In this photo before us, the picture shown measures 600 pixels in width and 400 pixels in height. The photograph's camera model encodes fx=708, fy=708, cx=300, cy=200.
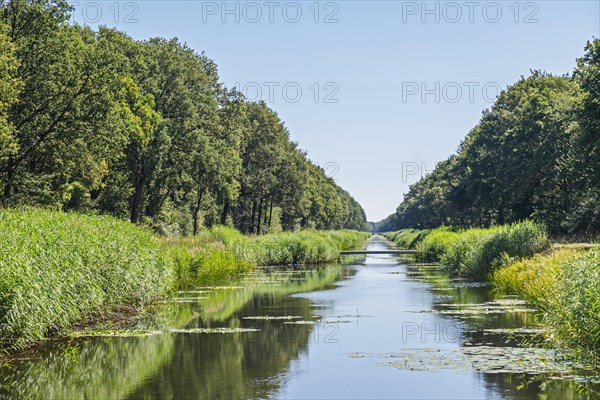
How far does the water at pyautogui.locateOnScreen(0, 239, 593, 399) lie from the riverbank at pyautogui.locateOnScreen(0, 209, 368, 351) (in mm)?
826

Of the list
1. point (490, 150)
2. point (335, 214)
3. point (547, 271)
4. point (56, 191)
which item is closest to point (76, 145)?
point (56, 191)

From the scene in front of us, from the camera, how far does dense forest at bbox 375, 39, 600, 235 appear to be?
133 ft

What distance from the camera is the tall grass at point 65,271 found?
15.2 metres

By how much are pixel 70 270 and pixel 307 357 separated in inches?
259

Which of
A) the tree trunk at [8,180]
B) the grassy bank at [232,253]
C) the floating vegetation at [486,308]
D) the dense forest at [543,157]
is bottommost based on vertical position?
the floating vegetation at [486,308]

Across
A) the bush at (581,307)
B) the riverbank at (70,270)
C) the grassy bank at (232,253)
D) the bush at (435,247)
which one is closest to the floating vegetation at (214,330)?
the riverbank at (70,270)

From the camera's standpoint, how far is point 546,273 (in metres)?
22.3

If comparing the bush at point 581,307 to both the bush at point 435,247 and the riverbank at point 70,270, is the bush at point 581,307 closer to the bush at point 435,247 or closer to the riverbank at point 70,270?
the riverbank at point 70,270

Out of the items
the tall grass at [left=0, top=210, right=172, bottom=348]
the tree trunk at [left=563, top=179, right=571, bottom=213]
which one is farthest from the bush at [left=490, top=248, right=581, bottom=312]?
the tree trunk at [left=563, top=179, right=571, bottom=213]

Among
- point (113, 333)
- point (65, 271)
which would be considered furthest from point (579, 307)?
point (65, 271)

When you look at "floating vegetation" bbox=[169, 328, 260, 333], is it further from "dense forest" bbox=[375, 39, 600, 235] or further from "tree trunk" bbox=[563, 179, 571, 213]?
"tree trunk" bbox=[563, 179, 571, 213]

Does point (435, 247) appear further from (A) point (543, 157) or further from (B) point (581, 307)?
(B) point (581, 307)

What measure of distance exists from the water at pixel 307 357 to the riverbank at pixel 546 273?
2.31 feet

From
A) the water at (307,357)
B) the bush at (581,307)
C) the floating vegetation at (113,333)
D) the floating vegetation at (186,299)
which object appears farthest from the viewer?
the floating vegetation at (186,299)
